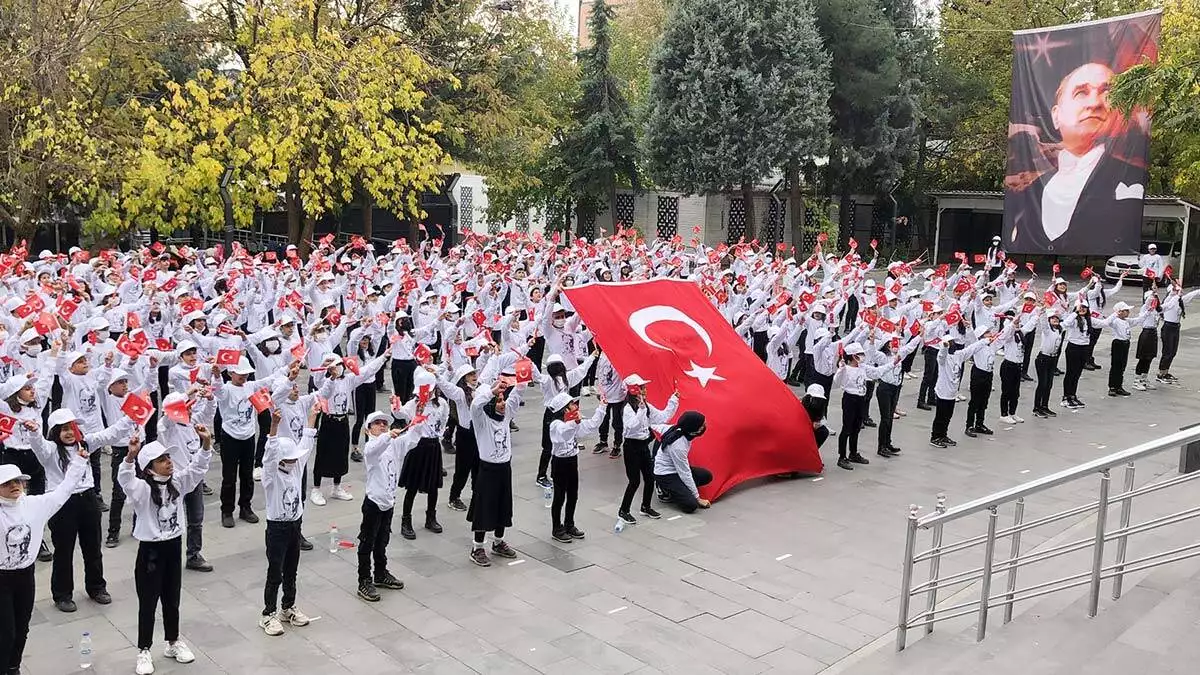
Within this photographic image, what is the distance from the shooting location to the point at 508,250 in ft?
68.4

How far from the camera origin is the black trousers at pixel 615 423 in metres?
12.2

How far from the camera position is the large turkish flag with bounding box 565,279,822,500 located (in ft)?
36.4

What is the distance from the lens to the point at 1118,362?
16.5 metres

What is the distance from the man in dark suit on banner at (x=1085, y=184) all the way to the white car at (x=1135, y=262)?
8.78m

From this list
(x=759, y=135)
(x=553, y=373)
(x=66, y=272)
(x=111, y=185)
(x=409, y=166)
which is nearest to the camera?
(x=553, y=373)

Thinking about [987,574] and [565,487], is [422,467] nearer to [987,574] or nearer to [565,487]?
[565,487]

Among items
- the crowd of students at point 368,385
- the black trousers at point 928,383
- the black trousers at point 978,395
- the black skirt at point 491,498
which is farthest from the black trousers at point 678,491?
the black trousers at point 928,383

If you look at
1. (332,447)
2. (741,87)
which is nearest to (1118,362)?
(332,447)

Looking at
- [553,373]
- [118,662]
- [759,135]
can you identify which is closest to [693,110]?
[759,135]

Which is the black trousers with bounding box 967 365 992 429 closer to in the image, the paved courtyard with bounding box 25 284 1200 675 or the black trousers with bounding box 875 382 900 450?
the black trousers with bounding box 875 382 900 450

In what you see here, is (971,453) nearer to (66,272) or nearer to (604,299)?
(604,299)

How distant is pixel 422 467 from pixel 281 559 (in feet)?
7.19

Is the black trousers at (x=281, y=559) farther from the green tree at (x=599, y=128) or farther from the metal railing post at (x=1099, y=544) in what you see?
the green tree at (x=599, y=128)

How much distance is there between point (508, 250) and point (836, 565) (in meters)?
13.0
